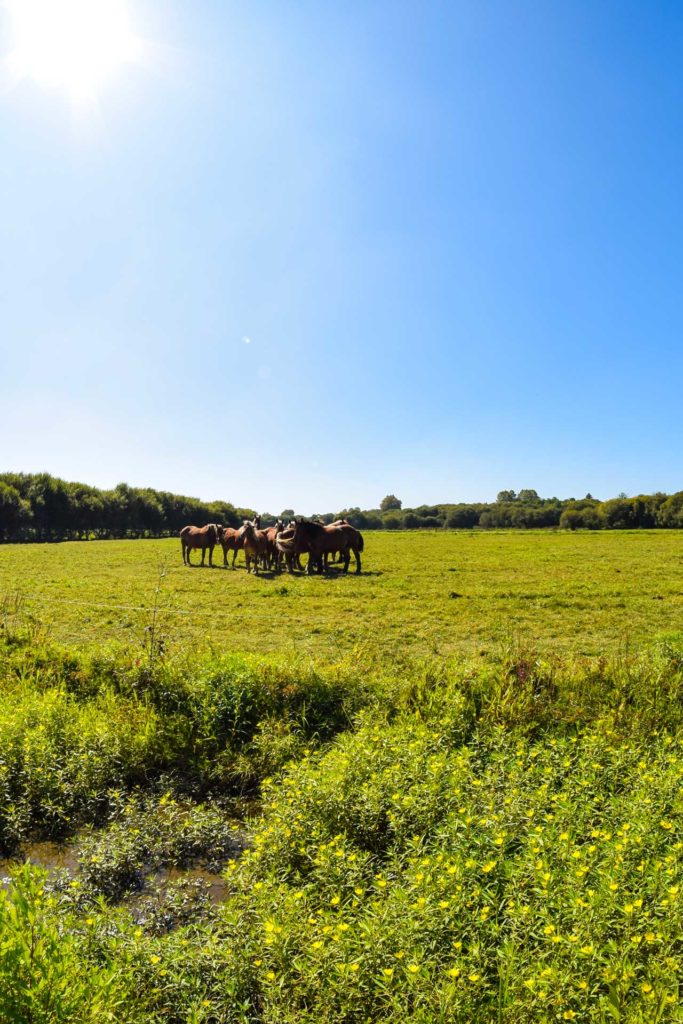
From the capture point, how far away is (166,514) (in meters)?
97.8

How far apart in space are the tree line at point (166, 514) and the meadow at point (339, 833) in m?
33.7

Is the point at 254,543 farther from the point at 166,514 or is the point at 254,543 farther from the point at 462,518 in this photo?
the point at 462,518

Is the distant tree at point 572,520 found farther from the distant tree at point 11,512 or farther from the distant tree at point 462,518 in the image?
the distant tree at point 11,512

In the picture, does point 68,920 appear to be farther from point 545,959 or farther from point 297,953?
point 545,959

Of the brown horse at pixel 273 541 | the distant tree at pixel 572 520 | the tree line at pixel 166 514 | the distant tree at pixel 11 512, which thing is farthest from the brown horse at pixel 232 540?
the distant tree at pixel 572 520

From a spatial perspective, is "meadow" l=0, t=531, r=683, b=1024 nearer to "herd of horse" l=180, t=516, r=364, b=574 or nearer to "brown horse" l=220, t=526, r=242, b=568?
"herd of horse" l=180, t=516, r=364, b=574

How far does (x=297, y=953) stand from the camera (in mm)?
3490

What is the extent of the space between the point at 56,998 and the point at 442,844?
3.06 meters

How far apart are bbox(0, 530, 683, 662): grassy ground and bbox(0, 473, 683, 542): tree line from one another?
21.1 meters

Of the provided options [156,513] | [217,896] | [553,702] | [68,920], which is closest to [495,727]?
[553,702]

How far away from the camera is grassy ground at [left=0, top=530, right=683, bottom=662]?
1184cm

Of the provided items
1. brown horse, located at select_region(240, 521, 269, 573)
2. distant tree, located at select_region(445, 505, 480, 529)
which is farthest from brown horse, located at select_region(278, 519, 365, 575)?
distant tree, located at select_region(445, 505, 480, 529)

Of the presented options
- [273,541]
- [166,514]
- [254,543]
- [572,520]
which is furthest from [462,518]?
[254,543]

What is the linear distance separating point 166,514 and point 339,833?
9903 cm
